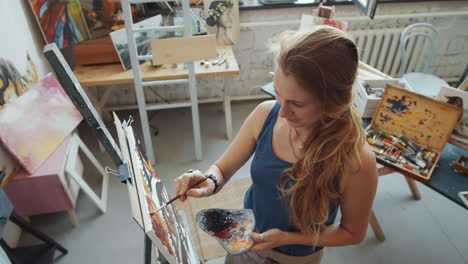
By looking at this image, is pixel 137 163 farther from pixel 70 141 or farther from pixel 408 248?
pixel 408 248

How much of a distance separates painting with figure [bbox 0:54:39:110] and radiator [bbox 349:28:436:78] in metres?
Answer: 2.69

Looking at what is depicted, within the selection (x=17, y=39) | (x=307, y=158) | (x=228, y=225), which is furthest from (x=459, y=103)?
(x=17, y=39)

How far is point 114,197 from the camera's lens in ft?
7.48

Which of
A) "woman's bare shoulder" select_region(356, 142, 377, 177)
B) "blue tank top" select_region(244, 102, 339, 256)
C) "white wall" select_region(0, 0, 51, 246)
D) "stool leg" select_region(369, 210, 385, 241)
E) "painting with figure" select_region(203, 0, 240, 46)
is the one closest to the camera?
"woman's bare shoulder" select_region(356, 142, 377, 177)

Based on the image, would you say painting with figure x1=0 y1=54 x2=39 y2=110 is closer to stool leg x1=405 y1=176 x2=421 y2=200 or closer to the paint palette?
the paint palette

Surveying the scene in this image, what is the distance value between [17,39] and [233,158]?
177cm

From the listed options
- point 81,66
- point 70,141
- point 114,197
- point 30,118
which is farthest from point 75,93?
point 81,66

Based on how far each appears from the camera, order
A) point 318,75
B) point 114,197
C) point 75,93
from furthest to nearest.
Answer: point 114,197 < point 75,93 < point 318,75

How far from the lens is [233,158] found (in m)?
1.17

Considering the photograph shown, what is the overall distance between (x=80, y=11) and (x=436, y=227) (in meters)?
3.03

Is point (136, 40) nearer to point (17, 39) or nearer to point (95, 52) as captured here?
point (95, 52)

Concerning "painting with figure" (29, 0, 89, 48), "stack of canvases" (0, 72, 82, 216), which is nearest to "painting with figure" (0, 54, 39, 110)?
"stack of canvases" (0, 72, 82, 216)

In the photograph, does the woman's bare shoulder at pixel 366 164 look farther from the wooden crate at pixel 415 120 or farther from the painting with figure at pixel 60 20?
the painting with figure at pixel 60 20

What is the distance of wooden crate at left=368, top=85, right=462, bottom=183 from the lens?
4.72 ft
